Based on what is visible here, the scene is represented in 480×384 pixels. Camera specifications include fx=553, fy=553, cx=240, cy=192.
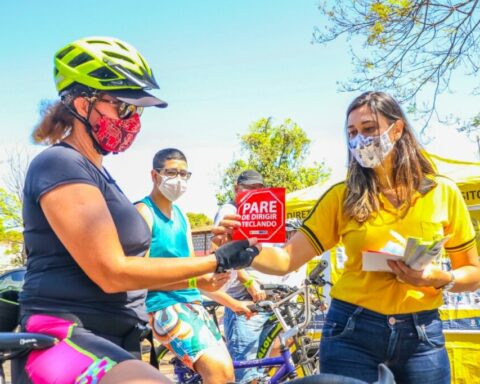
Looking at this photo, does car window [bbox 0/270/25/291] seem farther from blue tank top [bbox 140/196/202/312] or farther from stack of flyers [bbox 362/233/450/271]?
stack of flyers [bbox 362/233/450/271]

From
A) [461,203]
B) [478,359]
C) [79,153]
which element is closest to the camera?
[79,153]

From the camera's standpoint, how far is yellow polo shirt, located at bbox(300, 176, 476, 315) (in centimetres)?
247

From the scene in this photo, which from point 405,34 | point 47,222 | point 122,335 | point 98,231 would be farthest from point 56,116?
point 405,34

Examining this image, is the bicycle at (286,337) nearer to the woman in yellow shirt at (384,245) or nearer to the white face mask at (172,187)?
the white face mask at (172,187)

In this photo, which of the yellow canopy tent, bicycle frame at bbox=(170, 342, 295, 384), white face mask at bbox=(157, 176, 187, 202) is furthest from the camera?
the yellow canopy tent

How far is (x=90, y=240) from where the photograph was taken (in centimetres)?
163

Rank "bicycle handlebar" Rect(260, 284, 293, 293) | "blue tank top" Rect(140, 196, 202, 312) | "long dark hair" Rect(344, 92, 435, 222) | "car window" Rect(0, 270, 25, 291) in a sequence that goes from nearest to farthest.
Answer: "car window" Rect(0, 270, 25, 291) → "long dark hair" Rect(344, 92, 435, 222) → "blue tank top" Rect(140, 196, 202, 312) → "bicycle handlebar" Rect(260, 284, 293, 293)

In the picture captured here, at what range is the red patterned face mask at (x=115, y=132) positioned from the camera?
6.44ft

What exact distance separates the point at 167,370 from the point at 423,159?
598 centimetres

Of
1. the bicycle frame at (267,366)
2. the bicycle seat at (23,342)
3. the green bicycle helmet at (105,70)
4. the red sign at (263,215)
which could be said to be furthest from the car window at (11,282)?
the bicycle frame at (267,366)

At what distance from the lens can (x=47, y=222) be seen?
68.2 inches

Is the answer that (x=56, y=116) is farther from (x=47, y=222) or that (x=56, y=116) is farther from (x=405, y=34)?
(x=405, y=34)

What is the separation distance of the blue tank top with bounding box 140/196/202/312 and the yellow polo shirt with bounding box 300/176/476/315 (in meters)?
1.41

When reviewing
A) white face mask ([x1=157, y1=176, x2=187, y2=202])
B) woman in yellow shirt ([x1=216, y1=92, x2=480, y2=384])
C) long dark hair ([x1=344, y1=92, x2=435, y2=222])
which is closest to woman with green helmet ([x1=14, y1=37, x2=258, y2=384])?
woman in yellow shirt ([x1=216, y1=92, x2=480, y2=384])
